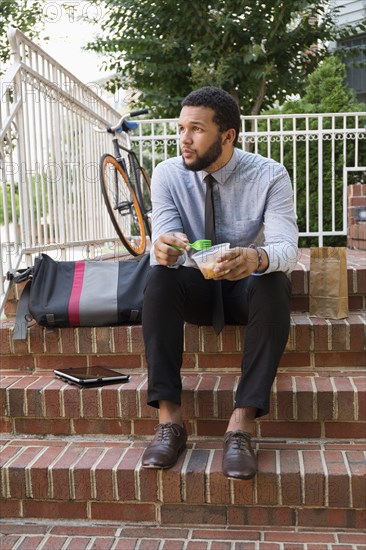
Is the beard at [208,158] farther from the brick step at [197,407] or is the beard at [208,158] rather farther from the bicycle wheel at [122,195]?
the bicycle wheel at [122,195]

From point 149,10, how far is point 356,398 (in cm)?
659

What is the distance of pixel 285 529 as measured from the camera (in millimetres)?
2008

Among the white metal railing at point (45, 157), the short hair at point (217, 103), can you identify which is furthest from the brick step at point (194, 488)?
the short hair at point (217, 103)

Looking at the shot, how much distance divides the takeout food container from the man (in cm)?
2

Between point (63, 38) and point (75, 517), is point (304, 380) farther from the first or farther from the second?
point (63, 38)

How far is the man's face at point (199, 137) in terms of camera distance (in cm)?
220

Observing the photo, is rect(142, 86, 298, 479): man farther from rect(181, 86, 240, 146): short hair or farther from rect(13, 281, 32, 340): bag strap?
rect(13, 281, 32, 340): bag strap

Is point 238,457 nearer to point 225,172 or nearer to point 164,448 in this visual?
point 164,448

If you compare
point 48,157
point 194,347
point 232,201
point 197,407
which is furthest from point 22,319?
point 48,157

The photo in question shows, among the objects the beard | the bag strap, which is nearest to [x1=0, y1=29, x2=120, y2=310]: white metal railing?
the bag strap

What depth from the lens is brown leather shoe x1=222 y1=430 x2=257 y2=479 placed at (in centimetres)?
192

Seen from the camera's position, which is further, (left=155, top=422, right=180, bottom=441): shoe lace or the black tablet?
the black tablet

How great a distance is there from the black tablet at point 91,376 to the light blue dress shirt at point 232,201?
0.54 meters

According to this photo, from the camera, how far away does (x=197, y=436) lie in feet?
7.63
